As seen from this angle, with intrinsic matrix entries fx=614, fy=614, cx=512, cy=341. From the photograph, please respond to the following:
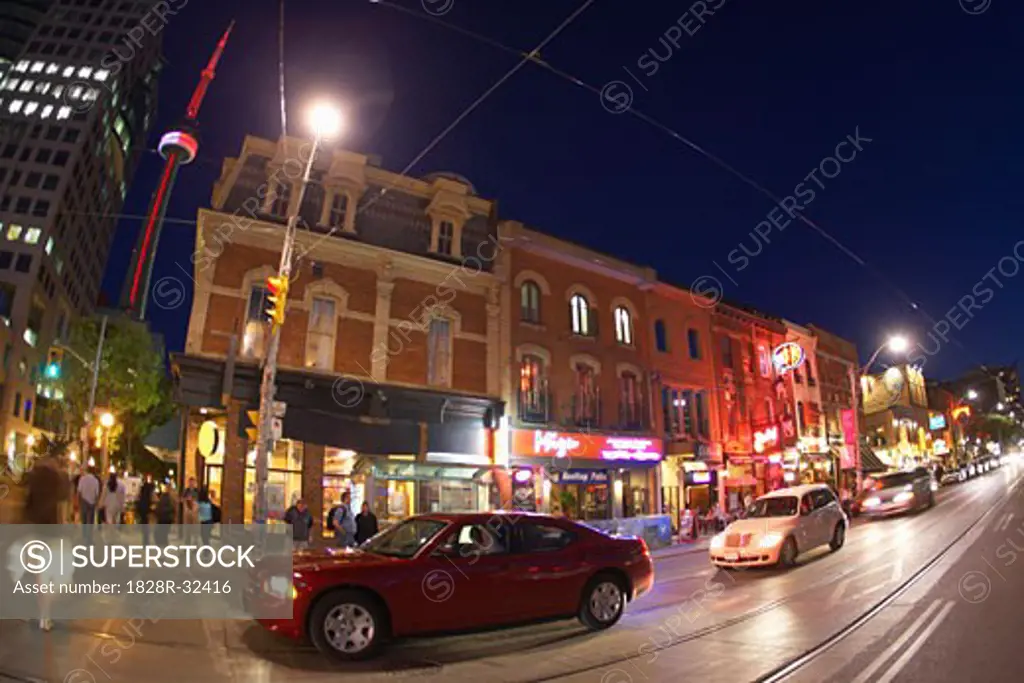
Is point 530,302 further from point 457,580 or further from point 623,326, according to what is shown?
point 457,580

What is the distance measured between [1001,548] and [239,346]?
18991 mm

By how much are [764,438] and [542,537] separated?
24577 mm

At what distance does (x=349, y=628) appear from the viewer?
6.60 m

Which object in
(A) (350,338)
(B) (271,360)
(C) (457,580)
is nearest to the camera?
(C) (457,580)

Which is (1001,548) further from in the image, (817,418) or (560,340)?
(817,418)

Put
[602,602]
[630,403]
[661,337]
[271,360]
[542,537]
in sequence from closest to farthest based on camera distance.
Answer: [542,537], [602,602], [271,360], [630,403], [661,337]

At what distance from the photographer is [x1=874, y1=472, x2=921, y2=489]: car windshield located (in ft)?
80.8

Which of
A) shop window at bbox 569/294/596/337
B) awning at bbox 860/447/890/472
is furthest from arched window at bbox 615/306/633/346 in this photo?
awning at bbox 860/447/890/472

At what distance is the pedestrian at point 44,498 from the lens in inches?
284

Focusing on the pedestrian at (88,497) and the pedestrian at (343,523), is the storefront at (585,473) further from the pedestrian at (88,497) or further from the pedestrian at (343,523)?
the pedestrian at (88,497)

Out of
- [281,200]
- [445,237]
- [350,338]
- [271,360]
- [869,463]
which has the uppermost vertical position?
[281,200]

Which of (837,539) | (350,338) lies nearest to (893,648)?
(837,539)

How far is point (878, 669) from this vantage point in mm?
5895

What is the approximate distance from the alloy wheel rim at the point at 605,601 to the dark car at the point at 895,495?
20748 millimetres
